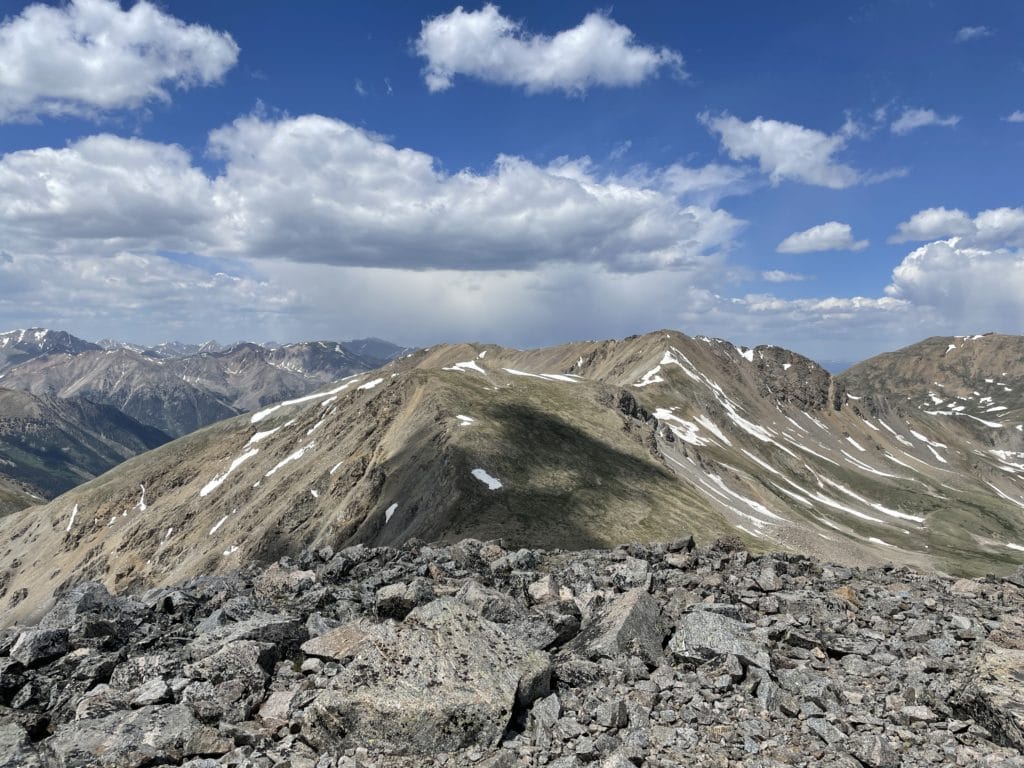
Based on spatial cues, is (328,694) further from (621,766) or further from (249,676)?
(621,766)

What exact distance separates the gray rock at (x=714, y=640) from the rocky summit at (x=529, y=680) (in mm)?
56

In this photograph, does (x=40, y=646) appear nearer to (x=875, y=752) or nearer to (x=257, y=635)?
(x=257, y=635)

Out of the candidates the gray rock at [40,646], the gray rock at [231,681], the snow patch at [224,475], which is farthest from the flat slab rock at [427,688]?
the snow patch at [224,475]

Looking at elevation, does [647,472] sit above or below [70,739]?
below

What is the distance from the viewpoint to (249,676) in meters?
13.7

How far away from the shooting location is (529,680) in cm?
1281

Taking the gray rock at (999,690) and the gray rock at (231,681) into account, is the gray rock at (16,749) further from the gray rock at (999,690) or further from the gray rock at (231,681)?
the gray rock at (999,690)

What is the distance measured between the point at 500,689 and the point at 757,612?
9304 mm

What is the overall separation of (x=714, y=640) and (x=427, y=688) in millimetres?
7425

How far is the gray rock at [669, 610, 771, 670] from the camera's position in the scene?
14195 millimetres

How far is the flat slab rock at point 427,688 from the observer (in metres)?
11.6

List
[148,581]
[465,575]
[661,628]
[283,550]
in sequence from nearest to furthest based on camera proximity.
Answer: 1. [661,628]
2. [465,575]
3. [283,550]
4. [148,581]

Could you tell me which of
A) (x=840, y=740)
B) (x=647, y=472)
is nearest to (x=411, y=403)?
(x=647, y=472)

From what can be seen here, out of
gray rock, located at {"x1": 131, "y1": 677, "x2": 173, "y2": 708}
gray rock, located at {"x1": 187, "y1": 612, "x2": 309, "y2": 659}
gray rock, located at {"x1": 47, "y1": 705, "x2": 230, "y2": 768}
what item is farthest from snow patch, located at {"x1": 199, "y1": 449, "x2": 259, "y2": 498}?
gray rock, located at {"x1": 47, "y1": 705, "x2": 230, "y2": 768}
